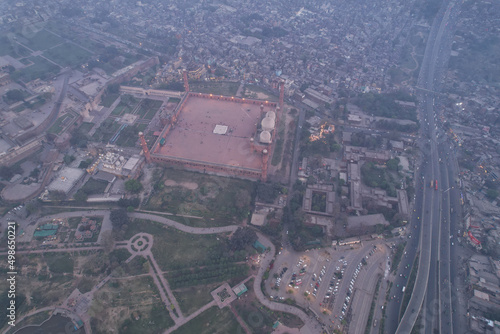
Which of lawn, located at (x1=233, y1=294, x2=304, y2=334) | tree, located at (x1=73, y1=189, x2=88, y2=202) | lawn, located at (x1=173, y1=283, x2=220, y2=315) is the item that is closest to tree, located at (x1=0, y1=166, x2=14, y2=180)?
tree, located at (x1=73, y1=189, x2=88, y2=202)

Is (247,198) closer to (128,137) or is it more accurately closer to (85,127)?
(128,137)

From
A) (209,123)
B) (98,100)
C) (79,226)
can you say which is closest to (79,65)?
(98,100)

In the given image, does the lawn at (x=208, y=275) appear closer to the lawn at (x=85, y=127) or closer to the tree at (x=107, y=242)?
the tree at (x=107, y=242)

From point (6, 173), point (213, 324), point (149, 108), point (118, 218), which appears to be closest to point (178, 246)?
point (118, 218)

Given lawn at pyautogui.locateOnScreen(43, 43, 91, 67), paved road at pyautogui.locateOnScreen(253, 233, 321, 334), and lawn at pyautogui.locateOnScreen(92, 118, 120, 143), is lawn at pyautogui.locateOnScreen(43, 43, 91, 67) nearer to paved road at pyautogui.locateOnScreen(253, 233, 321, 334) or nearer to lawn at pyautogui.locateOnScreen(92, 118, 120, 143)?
lawn at pyautogui.locateOnScreen(92, 118, 120, 143)

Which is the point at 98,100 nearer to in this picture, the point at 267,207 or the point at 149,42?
the point at 149,42
